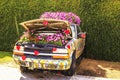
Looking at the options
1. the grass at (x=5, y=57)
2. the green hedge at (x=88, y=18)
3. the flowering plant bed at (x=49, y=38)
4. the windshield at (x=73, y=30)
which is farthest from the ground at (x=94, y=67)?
the flowering plant bed at (x=49, y=38)

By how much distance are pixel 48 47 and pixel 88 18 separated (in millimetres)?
4399

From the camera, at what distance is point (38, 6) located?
14430mm

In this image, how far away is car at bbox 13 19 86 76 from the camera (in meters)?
9.80

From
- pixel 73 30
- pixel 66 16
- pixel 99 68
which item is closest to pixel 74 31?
pixel 73 30

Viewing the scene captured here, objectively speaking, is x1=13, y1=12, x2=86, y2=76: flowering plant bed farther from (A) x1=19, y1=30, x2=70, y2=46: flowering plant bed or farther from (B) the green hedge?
(B) the green hedge

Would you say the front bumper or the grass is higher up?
the front bumper

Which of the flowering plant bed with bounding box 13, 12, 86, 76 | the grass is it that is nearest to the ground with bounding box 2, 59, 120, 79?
the grass

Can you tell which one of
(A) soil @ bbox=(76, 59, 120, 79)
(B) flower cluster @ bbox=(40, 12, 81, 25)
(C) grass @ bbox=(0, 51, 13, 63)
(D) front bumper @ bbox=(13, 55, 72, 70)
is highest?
(B) flower cluster @ bbox=(40, 12, 81, 25)

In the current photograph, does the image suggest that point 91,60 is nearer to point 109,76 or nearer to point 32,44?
point 109,76

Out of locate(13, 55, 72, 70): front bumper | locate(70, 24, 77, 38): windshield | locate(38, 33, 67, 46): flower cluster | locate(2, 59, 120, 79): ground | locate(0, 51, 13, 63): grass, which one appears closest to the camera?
locate(13, 55, 72, 70): front bumper

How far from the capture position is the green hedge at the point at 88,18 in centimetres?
1357

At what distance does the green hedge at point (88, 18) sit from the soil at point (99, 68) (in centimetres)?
53

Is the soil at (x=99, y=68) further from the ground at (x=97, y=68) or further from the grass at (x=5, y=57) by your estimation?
the grass at (x=5, y=57)

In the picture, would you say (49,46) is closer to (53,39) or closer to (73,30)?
(53,39)
